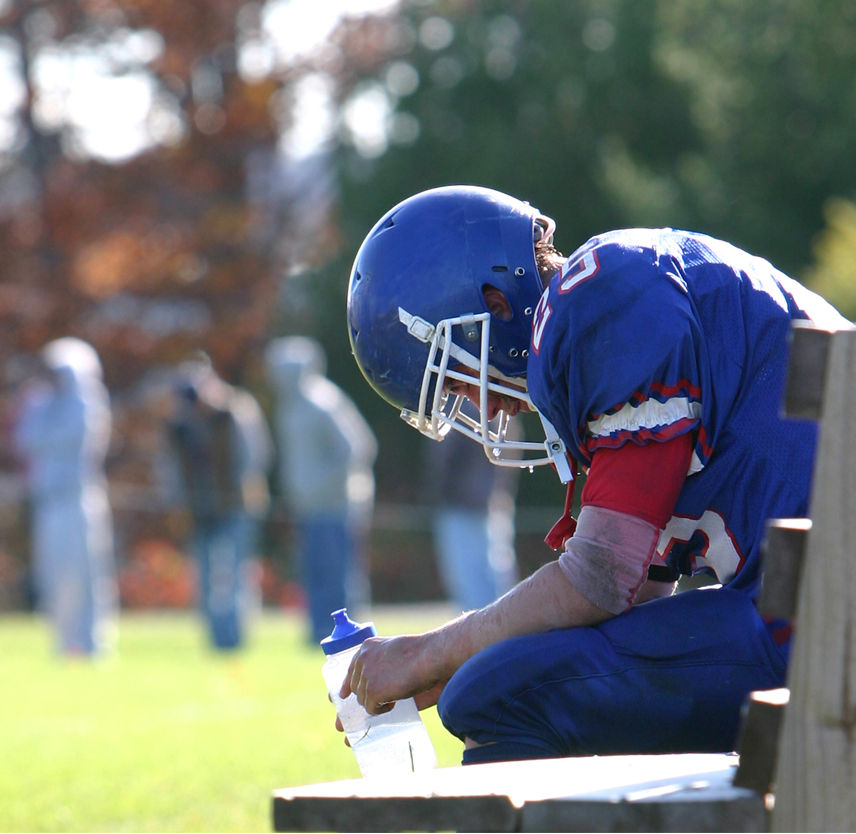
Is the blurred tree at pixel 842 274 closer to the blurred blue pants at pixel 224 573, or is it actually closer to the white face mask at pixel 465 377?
the blurred blue pants at pixel 224 573

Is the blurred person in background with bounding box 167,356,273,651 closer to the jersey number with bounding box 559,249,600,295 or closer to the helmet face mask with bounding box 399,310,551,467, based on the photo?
the helmet face mask with bounding box 399,310,551,467

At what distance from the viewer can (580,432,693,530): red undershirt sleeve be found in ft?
7.31

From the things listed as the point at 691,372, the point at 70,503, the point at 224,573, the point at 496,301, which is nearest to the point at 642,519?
the point at 691,372

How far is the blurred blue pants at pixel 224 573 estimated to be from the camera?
451 inches

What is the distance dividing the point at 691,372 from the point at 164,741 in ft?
14.5

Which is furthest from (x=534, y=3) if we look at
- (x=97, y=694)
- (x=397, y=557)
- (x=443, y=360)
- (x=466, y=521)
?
(x=443, y=360)

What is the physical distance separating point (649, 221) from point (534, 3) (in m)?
7.13

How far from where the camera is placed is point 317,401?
11484 mm

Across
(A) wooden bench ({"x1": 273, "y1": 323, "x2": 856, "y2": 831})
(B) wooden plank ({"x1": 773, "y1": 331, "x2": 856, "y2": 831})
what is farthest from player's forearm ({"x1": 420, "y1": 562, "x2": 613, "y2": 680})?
(B) wooden plank ({"x1": 773, "y1": 331, "x2": 856, "y2": 831})

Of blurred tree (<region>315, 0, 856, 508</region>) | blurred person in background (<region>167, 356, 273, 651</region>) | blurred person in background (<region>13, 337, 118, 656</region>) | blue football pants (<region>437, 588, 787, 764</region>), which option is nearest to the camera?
blue football pants (<region>437, 588, 787, 764</region>)

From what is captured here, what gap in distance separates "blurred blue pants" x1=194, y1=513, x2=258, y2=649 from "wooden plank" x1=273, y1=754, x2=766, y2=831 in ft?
31.8

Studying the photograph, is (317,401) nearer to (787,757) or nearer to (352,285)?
(352,285)

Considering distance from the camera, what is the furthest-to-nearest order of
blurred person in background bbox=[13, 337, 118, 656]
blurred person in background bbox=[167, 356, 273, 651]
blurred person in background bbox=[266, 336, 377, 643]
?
blurred person in background bbox=[167, 356, 273, 651], blurred person in background bbox=[266, 336, 377, 643], blurred person in background bbox=[13, 337, 118, 656]

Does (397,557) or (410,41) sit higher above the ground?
(410,41)
